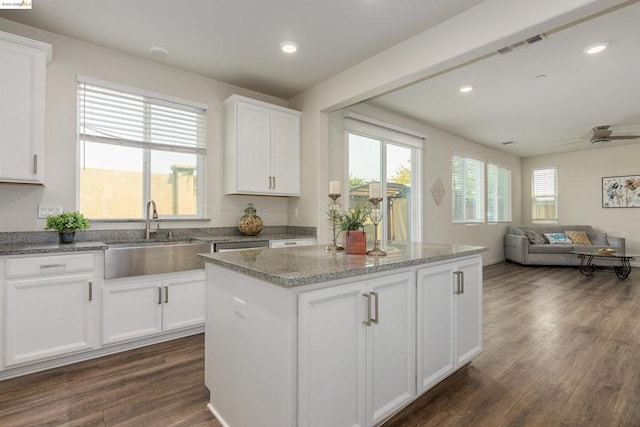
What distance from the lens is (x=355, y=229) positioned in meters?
2.17

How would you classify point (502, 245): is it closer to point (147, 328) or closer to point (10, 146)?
point (147, 328)

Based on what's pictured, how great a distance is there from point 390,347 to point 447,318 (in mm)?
593

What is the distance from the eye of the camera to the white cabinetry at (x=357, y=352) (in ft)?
4.52

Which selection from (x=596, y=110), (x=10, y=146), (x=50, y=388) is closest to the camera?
(x=50, y=388)

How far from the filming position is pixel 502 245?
7.91 metres

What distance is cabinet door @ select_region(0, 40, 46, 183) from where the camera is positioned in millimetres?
2396

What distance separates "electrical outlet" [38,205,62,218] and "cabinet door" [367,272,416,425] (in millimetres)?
2832

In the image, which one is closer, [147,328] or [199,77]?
[147,328]

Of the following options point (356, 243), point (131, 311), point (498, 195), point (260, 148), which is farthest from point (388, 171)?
point (498, 195)

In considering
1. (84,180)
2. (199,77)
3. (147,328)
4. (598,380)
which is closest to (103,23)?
(199,77)

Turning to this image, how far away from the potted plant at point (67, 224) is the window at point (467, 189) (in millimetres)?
5820

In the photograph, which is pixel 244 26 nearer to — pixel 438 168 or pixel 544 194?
pixel 438 168

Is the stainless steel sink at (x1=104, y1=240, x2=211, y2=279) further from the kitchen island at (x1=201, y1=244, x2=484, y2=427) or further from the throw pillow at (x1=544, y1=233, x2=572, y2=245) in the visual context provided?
the throw pillow at (x1=544, y1=233, x2=572, y2=245)

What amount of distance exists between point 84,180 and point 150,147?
67 centimetres
